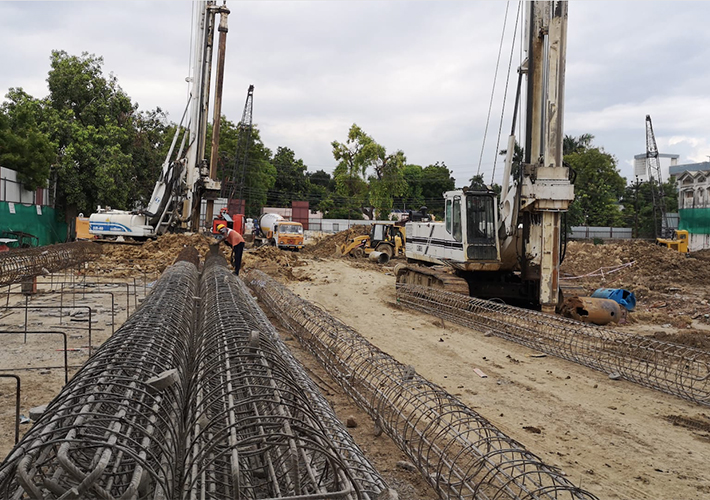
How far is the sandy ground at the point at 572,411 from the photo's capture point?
4102 mm

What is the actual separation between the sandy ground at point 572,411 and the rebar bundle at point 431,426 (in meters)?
0.38

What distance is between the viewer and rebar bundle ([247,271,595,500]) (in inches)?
135

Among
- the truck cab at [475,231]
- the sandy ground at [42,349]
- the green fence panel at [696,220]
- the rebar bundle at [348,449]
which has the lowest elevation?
the sandy ground at [42,349]

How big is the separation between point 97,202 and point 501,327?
28386 millimetres

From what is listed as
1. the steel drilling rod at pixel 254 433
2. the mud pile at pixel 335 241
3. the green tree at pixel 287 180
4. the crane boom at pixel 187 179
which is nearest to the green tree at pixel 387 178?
the mud pile at pixel 335 241

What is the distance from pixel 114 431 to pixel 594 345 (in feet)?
24.4

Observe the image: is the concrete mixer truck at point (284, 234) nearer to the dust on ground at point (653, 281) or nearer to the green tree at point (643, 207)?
the dust on ground at point (653, 281)

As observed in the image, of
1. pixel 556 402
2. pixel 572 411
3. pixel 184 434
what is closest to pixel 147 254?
pixel 556 402

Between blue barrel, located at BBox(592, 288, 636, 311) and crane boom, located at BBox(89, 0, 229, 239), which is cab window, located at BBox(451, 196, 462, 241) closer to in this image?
blue barrel, located at BBox(592, 288, 636, 311)

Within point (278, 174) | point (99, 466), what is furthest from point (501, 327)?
point (278, 174)

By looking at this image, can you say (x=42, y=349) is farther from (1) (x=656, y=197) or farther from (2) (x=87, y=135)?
(1) (x=656, y=197)

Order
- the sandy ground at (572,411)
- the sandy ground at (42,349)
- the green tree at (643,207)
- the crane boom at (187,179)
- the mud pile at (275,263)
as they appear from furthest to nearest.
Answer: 1. the green tree at (643,207)
2. the crane boom at (187,179)
3. the mud pile at (275,263)
4. the sandy ground at (42,349)
5. the sandy ground at (572,411)

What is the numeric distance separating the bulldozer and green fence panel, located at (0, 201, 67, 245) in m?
14.8

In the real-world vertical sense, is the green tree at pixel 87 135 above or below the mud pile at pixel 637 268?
above
